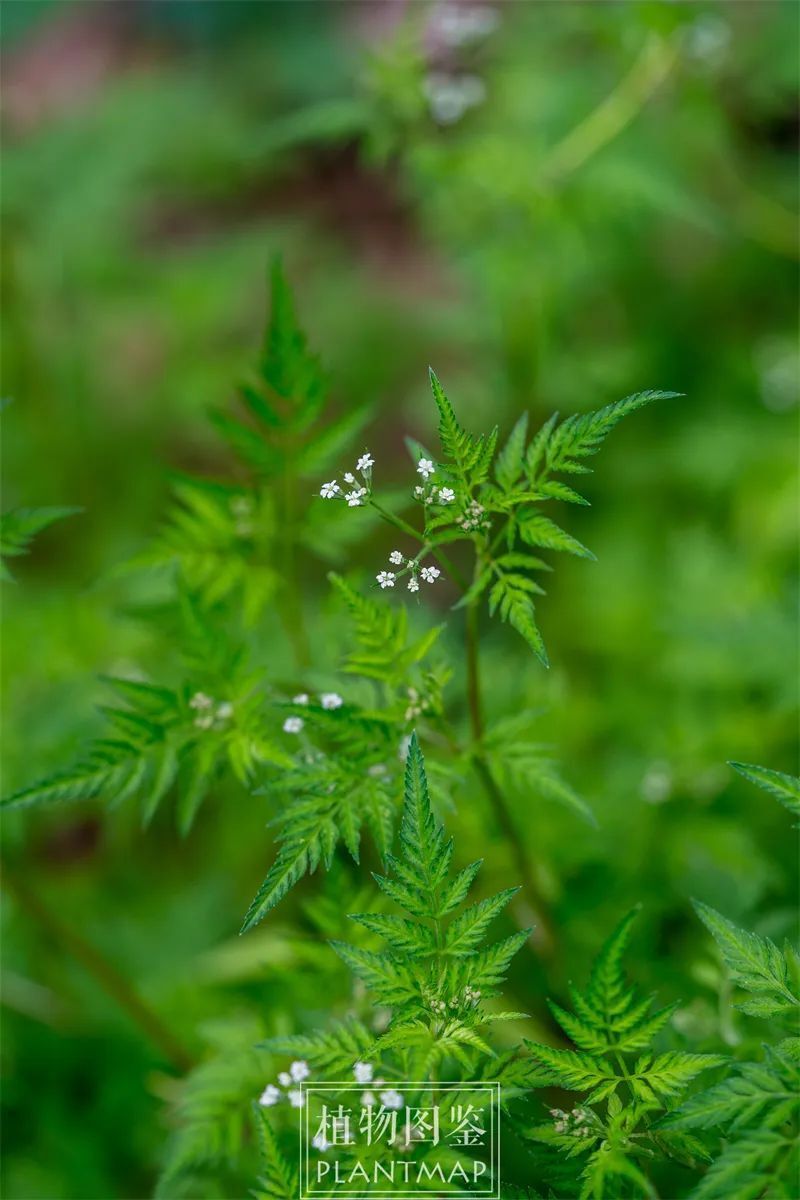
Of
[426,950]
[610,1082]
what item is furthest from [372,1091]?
[610,1082]

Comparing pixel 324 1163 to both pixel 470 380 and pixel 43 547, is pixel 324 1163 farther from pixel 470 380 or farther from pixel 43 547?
pixel 43 547

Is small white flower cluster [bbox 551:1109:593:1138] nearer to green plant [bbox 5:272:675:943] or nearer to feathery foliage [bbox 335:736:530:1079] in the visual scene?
feathery foliage [bbox 335:736:530:1079]

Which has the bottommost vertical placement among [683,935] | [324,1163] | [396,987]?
[324,1163]

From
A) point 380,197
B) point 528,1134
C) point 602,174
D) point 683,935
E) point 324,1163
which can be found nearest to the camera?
point 528,1134

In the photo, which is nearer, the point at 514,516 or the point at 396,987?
the point at 396,987

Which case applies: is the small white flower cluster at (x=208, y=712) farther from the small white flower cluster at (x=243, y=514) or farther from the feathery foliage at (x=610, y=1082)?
the feathery foliage at (x=610, y=1082)

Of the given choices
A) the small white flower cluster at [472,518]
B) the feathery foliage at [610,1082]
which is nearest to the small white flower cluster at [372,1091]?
the feathery foliage at [610,1082]

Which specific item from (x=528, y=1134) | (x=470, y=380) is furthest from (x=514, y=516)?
(x=470, y=380)
